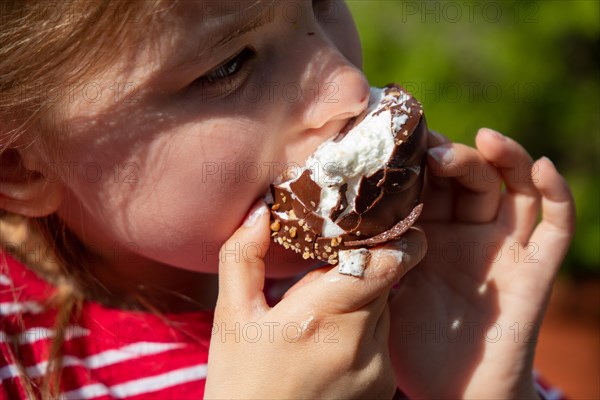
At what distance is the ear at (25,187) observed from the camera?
136 centimetres

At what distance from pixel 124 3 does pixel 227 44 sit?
6.8 inches

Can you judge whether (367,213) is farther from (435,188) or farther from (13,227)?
(13,227)

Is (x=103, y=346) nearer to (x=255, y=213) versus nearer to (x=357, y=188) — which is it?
(x=255, y=213)

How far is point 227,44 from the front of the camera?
3.95 ft

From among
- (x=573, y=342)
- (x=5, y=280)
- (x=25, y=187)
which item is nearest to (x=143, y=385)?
(x=5, y=280)

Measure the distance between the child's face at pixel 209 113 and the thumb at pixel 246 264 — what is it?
0.03m

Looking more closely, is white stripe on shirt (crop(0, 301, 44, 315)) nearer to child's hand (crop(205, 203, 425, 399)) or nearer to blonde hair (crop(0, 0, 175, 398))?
blonde hair (crop(0, 0, 175, 398))

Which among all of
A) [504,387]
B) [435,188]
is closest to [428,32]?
[435,188]

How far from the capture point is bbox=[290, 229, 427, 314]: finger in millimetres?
1264

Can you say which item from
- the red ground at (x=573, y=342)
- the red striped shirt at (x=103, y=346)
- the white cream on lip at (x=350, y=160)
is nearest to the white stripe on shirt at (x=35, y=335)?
the red striped shirt at (x=103, y=346)

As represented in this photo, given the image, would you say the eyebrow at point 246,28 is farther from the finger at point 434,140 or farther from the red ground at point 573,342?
the red ground at point 573,342

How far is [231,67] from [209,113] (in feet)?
0.29

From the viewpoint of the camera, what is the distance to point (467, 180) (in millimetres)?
1582

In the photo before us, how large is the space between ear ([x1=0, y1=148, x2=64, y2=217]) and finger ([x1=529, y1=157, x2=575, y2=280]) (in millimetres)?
1022
